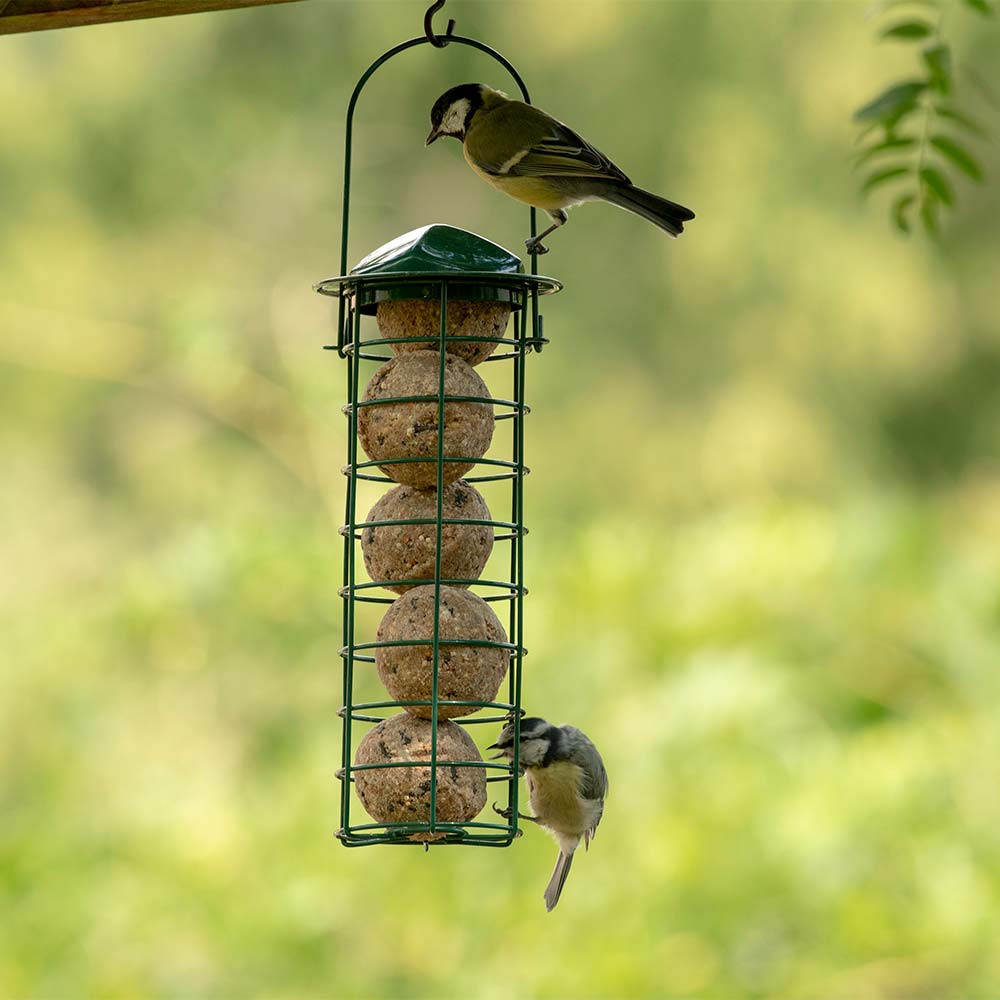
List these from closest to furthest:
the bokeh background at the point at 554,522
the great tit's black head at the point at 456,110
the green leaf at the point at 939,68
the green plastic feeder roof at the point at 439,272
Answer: the green leaf at the point at 939,68 < the green plastic feeder roof at the point at 439,272 < the great tit's black head at the point at 456,110 < the bokeh background at the point at 554,522

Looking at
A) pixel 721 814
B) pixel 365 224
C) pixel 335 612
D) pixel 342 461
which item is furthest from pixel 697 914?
pixel 365 224

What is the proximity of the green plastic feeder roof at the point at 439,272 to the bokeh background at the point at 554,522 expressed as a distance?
3.50 m

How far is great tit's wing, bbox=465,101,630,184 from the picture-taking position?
3.48 m

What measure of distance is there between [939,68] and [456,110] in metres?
1.04

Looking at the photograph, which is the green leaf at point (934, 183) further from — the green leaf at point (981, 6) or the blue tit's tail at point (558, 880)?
the blue tit's tail at point (558, 880)

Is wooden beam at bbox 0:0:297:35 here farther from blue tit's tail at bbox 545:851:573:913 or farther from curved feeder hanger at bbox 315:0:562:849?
blue tit's tail at bbox 545:851:573:913

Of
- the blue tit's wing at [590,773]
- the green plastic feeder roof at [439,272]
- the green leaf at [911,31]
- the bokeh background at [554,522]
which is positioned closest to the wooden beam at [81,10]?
the green plastic feeder roof at [439,272]

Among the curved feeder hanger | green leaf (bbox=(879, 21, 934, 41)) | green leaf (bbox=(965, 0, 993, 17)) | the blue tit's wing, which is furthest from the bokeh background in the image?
green leaf (bbox=(965, 0, 993, 17))

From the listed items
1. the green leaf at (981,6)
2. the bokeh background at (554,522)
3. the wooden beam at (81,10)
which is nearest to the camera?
the wooden beam at (81,10)

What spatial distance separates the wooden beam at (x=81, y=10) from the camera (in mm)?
2506

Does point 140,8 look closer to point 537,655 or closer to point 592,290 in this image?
point 537,655

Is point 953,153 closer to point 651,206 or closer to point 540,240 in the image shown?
point 651,206

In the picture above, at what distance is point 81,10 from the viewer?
252 cm

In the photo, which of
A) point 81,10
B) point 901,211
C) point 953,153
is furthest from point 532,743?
point 81,10
